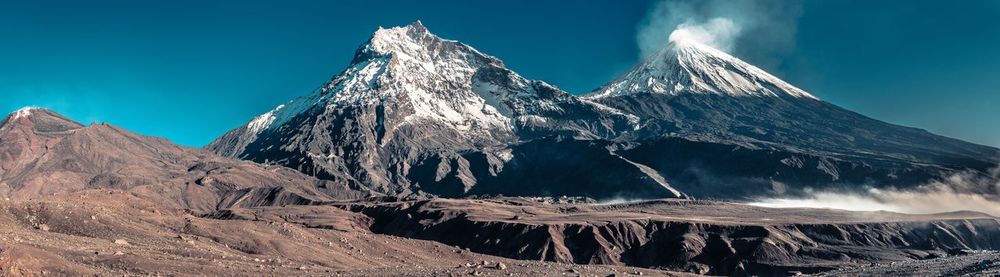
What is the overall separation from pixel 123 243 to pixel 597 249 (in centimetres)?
9678

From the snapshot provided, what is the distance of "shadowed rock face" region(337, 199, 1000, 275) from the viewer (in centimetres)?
12681

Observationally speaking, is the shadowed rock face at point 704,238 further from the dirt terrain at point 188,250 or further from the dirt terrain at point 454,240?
the dirt terrain at point 188,250

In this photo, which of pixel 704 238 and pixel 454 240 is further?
pixel 454 240

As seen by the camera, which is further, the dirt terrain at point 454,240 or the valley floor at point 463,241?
the dirt terrain at point 454,240

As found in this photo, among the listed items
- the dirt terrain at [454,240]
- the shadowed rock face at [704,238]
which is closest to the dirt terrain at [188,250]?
the dirt terrain at [454,240]

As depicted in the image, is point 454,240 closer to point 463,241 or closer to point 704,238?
point 463,241

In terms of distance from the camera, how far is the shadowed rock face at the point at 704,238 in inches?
4993

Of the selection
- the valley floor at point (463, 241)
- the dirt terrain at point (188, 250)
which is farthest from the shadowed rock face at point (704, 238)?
the dirt terrain at point (188, 250)

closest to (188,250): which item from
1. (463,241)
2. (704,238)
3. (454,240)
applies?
(463,241)

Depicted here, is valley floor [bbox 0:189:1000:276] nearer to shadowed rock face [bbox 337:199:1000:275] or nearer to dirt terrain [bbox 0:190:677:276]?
dirt terrain [bbox 0:190:677:276]

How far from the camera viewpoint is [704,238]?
140000mm

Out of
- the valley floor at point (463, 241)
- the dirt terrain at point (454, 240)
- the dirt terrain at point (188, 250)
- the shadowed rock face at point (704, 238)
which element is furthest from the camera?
the shadowed rock face at point (704, 238)

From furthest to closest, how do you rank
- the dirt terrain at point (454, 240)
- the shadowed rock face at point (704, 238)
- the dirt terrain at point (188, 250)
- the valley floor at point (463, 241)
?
1. the shadowed rock face at point (704, 238)
2. the dirt terrain at point (454, 240)
3. the valley floor at point (463, 241)
4. the dirt terrain at point (188, 250)

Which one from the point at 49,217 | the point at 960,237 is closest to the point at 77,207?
the point at 49,217
